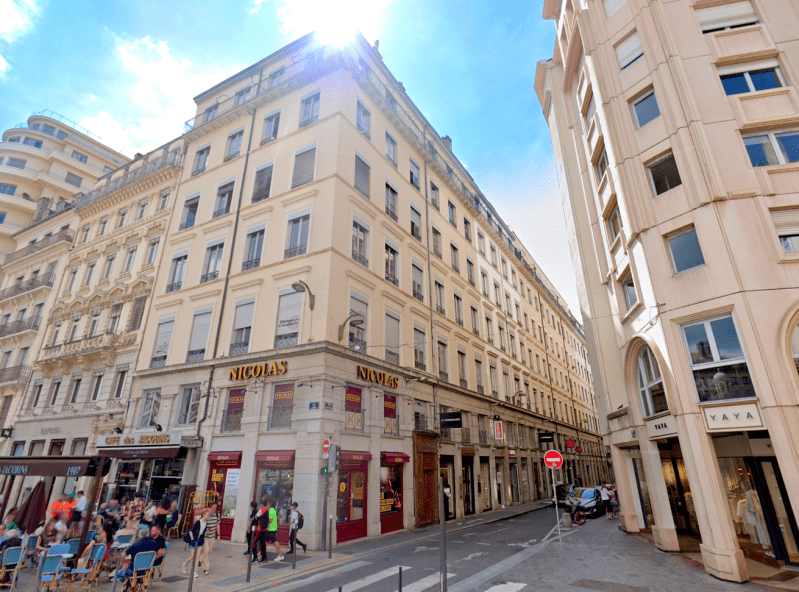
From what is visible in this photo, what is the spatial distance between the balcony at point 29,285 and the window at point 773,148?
3976 cm

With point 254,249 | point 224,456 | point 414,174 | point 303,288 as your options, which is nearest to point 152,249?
point 254,249

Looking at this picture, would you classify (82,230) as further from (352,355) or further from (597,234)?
(597,234)

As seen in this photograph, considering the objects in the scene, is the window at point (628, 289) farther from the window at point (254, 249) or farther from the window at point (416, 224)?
the window at point (254, 249)

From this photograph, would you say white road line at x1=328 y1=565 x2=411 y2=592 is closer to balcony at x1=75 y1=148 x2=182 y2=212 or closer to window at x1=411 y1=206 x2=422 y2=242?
window at x1=411 y1=206 x2=422 y2=242

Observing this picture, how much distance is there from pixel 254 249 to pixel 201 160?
30.8 feet

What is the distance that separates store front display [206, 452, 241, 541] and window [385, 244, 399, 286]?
415 inches

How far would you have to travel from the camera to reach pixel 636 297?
48.6ft

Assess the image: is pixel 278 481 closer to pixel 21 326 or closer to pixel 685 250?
pixel 685 250

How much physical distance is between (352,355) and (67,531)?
9.88 meters

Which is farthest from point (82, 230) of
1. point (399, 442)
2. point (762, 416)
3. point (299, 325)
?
point (762, 416)

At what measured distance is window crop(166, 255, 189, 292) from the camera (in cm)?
2275

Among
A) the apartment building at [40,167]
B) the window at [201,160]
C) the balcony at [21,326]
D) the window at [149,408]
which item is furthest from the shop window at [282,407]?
the apartment building at [40,167]

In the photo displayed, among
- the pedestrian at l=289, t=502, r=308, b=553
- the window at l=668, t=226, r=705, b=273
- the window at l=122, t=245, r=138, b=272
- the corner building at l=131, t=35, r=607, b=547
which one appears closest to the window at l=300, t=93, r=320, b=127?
the corner building at l=131, t=35, r=607, b=547

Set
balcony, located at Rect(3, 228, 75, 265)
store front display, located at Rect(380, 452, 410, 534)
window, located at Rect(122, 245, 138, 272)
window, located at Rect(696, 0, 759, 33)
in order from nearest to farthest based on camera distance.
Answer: window, located at Rect(696, 0, 759, 33)
store front display, located at Rect(380, 452, 410, 534)
window, located at Rect(122, 245, 138, 272)
balcony, located at Rect(3, 228, 75, 265)
